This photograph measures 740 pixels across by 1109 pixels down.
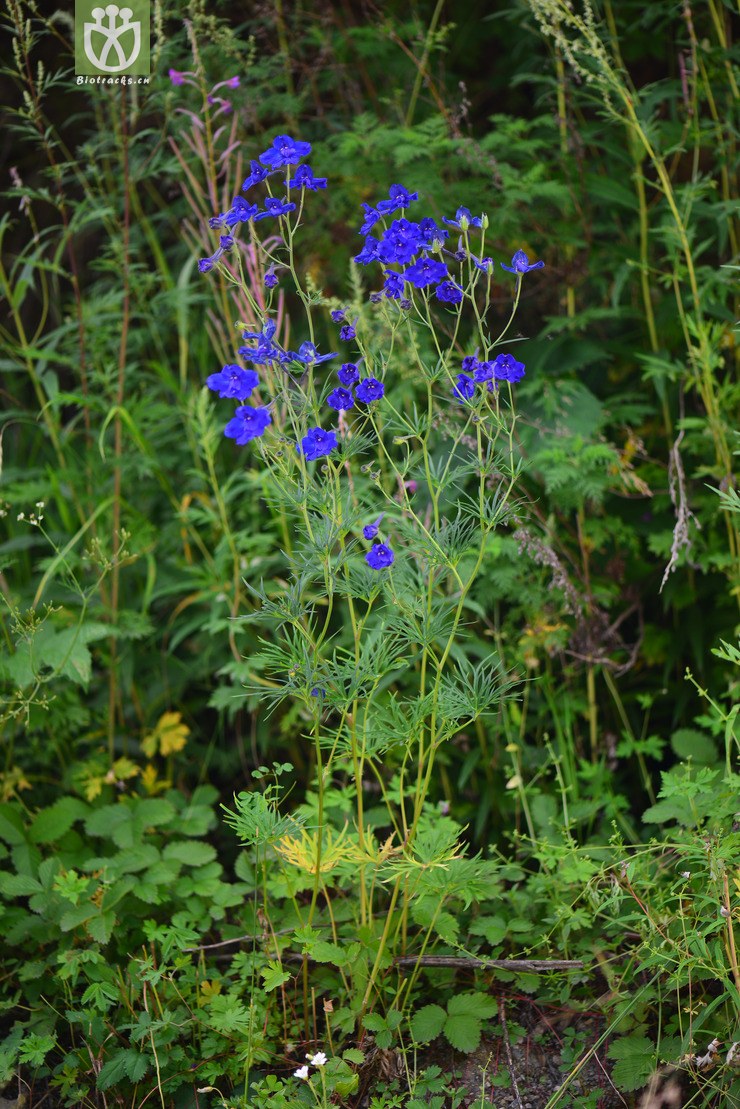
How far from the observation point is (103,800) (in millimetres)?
2674

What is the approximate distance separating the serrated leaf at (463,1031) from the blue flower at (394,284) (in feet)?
4.40

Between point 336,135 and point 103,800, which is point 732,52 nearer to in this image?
point 336,135

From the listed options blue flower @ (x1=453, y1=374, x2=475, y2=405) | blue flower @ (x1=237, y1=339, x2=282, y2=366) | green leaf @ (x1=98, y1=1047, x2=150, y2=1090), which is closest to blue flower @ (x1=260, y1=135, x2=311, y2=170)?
blue flower @ (x1=237, y1=339, x2=282, y2=366)

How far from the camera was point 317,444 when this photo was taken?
1.62 meters

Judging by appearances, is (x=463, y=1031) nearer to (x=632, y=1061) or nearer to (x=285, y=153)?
(x=632, y=1061)

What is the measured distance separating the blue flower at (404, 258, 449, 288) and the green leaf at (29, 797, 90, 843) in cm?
158

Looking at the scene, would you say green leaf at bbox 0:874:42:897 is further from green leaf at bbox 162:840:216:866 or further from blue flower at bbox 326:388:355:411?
blue flower at bbox 326:388:355:411

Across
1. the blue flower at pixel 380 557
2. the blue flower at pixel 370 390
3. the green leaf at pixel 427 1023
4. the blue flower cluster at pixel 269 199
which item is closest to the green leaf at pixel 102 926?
the green leaf at pixel 427 1023

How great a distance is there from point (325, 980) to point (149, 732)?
45.9 inches

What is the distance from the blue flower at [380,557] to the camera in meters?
1.69

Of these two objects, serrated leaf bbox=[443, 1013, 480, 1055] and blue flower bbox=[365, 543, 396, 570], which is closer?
blue flower bbox=[365, 543, 396, 570]

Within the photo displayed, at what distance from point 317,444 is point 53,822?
4.47 feet

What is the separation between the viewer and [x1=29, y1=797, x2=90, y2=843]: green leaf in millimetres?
2426

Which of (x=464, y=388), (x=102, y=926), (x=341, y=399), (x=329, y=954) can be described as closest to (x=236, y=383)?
(x=341, y=399)
